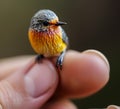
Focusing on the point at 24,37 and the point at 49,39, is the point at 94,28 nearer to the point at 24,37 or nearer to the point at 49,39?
the point at 24,37

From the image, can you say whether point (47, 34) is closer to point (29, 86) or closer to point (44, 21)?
point (44, 21)

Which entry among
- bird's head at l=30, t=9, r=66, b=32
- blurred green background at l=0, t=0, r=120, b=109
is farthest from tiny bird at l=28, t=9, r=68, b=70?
blurred green background at l=0, t=0, r=120, b=109

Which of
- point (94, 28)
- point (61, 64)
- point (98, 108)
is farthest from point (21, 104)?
point (94, 28)

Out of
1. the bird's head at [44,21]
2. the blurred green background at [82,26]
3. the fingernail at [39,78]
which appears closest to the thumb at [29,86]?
the fingernail at [39,78]

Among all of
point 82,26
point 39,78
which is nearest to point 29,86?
point 39,78

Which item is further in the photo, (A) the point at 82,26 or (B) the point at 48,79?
(A) the point at 82,26

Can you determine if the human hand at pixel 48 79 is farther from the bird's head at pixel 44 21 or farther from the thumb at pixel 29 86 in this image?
the bird's head at pixel 44 21

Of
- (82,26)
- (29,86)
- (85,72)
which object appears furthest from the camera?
(82,26)

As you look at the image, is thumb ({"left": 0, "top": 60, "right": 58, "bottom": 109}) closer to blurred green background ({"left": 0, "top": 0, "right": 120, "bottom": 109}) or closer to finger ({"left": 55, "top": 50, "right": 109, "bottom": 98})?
finger ({"left": 55, "top": 50, "right": 109, "bottom": 98})
